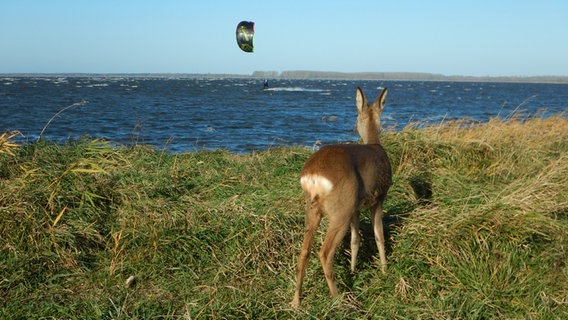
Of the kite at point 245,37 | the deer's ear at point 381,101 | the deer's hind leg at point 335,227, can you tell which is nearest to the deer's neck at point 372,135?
the deer's ear at point 381,101

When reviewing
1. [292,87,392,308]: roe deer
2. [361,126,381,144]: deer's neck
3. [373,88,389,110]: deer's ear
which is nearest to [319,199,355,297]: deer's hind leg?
[292,87,392,308]: roe deer

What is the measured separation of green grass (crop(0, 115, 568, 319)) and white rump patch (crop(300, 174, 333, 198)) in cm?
90

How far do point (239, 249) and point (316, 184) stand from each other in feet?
4.43

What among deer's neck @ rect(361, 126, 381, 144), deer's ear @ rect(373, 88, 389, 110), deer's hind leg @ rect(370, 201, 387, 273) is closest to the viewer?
deer's hind leg @ rect(370, 201, 387, 273)

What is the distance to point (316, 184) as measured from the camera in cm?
475

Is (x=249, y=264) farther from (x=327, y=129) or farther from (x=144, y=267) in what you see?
(x=327, y=129)

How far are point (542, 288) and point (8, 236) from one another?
5.07 m

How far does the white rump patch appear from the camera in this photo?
471cm

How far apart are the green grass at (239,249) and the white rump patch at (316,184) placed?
901mm

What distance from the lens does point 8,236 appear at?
18.6 feet

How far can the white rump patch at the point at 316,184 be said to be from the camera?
185 inches

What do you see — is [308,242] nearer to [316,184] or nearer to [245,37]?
[316,184]

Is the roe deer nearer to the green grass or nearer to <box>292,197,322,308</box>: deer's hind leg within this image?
<box>292,197,322,308</box>: deer's hind leg

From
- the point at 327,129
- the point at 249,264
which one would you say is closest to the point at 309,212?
the point at 249,264
